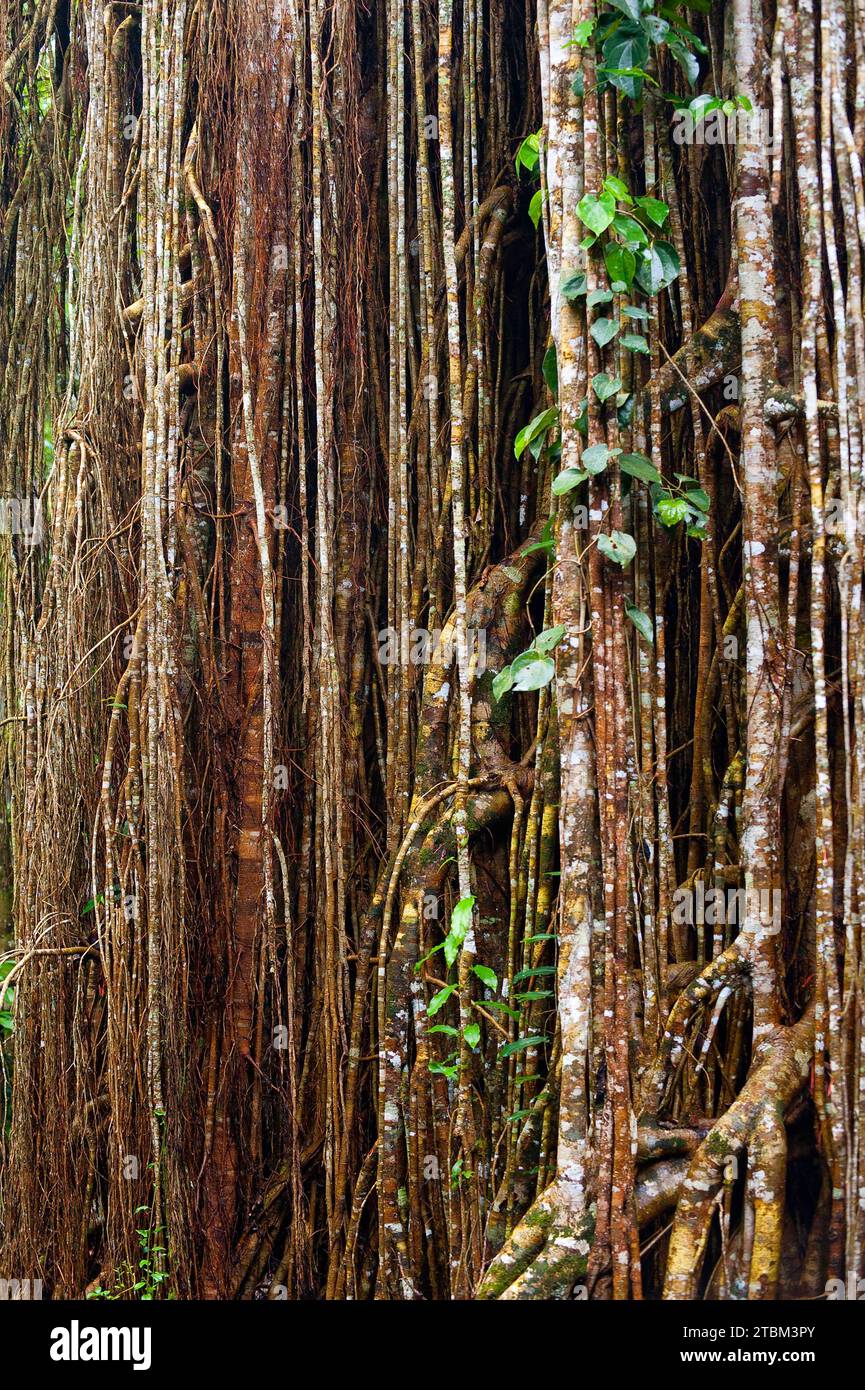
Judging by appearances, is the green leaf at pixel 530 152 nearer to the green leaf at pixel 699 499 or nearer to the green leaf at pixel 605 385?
the green leaf at pixel 605 385

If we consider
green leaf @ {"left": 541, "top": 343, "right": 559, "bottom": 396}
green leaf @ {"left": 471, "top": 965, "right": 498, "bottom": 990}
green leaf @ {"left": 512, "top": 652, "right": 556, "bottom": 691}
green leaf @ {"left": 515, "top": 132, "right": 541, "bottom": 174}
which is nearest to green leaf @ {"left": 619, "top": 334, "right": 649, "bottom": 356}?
green leaf @ {"left": 541, "top": 343, "right": 559, "bottom": 396}

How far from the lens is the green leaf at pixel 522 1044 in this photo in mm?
2137

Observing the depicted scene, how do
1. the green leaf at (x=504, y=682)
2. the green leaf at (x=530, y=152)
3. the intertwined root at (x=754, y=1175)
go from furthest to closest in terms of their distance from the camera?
the green leaf at (x=530, y=152) → the green leaf at (x=504, y=682) → the intertwined root at (x=754, y=1175)

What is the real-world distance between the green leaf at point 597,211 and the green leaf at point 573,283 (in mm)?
79

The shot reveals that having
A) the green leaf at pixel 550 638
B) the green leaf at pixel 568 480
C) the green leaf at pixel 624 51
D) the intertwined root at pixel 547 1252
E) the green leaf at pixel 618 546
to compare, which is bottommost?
the intertwined root at pixel 547 1252

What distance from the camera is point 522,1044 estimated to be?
2.15 meters

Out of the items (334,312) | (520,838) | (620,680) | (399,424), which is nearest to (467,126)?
(334,312)

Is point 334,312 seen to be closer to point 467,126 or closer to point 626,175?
point 467,126

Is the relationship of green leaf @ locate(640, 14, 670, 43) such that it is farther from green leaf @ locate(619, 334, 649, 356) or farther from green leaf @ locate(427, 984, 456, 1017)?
green leaf @ locate(427, 984, 456, 1017)

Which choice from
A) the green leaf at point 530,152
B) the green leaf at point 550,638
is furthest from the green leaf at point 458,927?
the green leaf at point 530,152

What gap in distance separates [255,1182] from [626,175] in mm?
2269

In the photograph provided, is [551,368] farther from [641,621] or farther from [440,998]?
[440,998]

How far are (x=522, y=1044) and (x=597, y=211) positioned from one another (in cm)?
153

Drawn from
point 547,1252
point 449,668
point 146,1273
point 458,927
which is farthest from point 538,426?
point 146,1273
